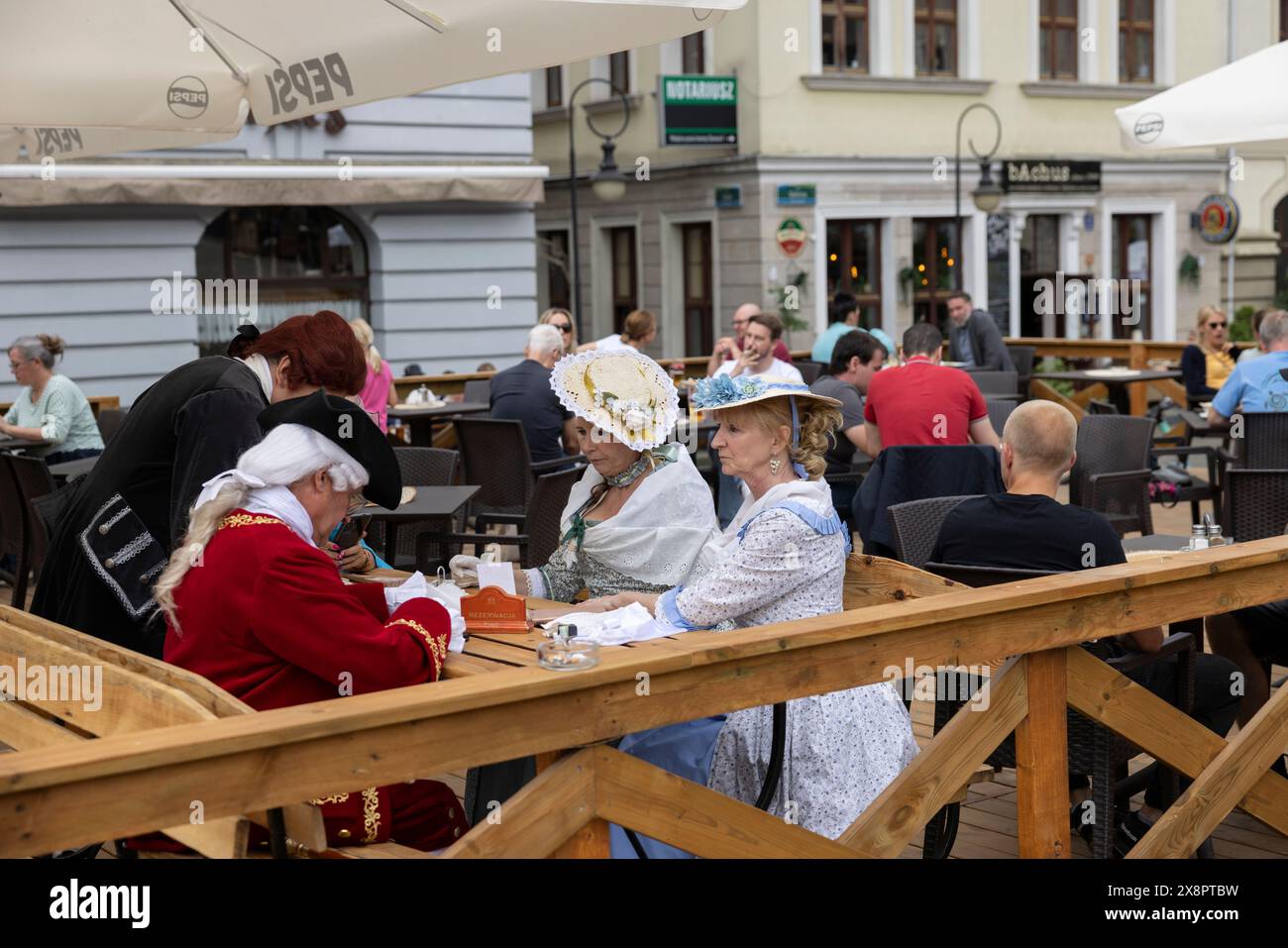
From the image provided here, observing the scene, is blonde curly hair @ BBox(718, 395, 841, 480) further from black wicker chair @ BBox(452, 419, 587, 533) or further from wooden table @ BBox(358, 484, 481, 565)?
black wicker chair @ BBox(452, 419, 587, 533)

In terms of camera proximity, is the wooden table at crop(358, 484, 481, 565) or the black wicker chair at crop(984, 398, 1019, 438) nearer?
the wooden table at crop(358, 484, 481, 565)

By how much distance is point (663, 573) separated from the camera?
420 centimetres

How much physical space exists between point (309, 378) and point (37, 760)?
2080mm

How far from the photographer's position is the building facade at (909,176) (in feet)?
72.1

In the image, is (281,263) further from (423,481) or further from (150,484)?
(150,484)

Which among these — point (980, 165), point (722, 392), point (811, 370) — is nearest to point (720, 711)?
point (722, 392)

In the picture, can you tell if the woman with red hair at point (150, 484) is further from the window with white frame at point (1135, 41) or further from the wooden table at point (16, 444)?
the window with white frame at point (1135, 41)

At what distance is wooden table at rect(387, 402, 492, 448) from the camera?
10656mm

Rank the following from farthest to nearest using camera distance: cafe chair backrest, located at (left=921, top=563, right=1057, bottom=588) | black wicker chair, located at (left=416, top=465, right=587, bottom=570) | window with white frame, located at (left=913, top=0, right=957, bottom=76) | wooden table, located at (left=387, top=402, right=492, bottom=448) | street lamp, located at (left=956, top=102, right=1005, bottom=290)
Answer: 1. window with white frame, located at (left=913, top=0, right=957, bottom=76)
2. street lamp, located at (left=956, top=102, right=1005, bottom=290)
3. wooden table, located at (left=387, top=402, right=492, bottom=448)
4. black wicker chair, located at (left=416, top=465, right=587, bottom=570)
5. cafe chair backrest, located at (left=921, top=563, right=1057, bottom=588)

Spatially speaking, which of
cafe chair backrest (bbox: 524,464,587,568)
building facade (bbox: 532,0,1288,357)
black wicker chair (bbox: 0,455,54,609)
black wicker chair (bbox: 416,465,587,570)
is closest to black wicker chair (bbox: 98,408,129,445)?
black wicker chair (bbox: 0,455,54,609)

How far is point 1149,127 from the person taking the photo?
279 inches

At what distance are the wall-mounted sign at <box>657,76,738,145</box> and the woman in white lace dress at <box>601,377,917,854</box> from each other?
18.4 meters

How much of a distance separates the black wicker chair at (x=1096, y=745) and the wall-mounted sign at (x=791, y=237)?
17.7 metres

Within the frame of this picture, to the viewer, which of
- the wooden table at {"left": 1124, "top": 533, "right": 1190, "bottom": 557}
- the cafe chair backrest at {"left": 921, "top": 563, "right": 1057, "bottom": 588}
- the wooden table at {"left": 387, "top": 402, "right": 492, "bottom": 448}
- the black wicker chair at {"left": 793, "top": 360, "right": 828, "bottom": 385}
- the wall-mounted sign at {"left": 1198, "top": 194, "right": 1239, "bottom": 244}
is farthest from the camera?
the wall-mounted sign at {"left": 1198, "top": 194, "right": 1239, "bottom": 244}
